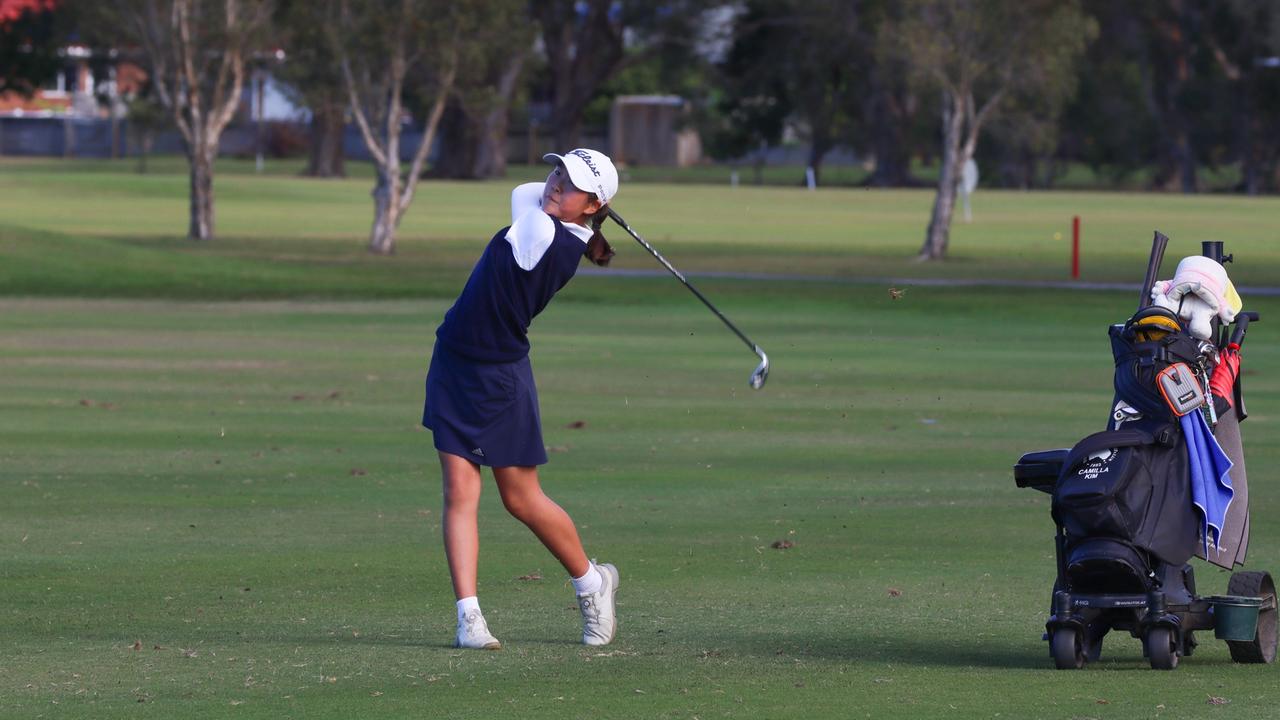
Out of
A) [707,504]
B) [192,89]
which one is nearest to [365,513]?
[707,504]

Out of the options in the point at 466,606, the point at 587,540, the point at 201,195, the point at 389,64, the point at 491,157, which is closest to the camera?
the point at 466,606

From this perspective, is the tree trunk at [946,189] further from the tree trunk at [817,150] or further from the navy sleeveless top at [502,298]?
the tree trunk at [817,150]

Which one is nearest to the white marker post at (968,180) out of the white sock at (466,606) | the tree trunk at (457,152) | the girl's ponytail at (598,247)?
the tree trunk at (457,152)

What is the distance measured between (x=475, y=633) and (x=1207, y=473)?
2664mm

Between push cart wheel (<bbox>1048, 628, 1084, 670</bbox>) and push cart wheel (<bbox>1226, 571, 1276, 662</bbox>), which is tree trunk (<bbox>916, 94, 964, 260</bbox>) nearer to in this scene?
push cart wheel (<bbox>1226, 571, 1276, 662</bbox>)

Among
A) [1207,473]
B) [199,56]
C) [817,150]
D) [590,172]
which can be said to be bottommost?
[817,150]

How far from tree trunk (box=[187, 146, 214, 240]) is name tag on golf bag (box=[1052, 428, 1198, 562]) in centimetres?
4705

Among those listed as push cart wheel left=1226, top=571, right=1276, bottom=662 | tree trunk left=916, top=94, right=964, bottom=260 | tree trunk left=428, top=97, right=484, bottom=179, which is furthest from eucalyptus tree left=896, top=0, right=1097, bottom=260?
tree trunk left=428, top=97, right=484, bottom=179

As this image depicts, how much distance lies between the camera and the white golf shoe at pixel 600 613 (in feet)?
27.6

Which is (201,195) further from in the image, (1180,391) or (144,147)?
(144,147)

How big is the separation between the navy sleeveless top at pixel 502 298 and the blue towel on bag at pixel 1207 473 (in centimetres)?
225

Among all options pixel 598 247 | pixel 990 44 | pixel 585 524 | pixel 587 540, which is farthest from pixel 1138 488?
pixel 990 44

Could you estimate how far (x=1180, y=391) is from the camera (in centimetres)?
785

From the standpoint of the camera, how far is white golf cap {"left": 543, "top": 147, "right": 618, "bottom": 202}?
26.9 feet
